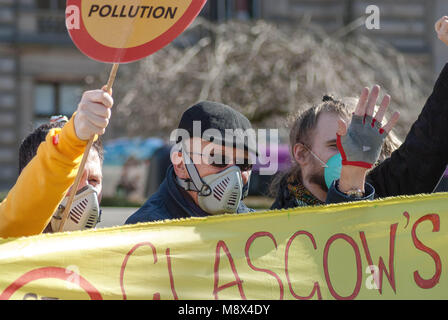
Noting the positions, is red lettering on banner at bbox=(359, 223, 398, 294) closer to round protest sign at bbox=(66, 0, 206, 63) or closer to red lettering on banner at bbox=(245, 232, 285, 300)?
red lettering on banner at bbox=(245, 232, 285, 300)

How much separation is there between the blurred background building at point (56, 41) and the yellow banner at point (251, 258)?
54.2 feet

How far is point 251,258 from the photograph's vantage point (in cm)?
235

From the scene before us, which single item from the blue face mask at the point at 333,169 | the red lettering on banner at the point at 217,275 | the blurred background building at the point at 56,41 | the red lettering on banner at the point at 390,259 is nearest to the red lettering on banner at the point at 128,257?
the red lettering on banner at the point at 217,275

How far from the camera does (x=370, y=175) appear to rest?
312cm

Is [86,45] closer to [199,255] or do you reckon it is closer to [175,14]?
[175,14]

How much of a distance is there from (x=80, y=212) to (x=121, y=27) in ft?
2.14

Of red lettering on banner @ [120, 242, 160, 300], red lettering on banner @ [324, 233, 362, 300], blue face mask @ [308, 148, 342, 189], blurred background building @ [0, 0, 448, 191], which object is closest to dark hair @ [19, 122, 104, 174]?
red lettering on banner @ [120, 242, 160, 300]

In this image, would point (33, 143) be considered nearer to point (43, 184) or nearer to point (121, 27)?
point (43, 184)

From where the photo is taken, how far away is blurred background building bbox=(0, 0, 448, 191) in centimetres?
1878

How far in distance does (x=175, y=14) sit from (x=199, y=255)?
0.72 m

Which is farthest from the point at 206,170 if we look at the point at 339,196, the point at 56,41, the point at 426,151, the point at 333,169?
the point at 56,41

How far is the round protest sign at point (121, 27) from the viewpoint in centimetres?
241

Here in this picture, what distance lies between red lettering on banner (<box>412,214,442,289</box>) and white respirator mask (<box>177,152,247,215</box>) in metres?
0.66

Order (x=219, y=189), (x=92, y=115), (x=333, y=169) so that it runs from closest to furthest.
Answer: (x=92, y=115)
(x=219, y=189)
(x=333, y=169)
